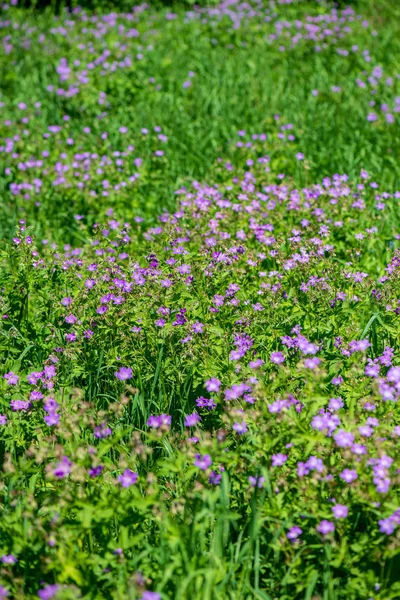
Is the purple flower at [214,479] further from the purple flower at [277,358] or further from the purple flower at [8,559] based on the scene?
the purple flower at [8,559]

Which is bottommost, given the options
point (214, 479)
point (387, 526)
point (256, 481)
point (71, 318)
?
point (71, 318)

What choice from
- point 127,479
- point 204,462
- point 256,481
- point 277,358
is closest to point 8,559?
point 127,479

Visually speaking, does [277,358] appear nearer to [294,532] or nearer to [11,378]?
[294,532]

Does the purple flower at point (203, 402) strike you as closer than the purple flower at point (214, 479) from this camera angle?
No

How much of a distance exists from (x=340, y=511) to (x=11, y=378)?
1.70 metres

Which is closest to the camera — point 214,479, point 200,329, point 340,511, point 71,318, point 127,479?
point 340,511

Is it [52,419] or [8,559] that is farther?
[52,419]

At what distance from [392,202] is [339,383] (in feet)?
8.24

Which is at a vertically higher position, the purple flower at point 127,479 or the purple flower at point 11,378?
the purple flower at point 127,479

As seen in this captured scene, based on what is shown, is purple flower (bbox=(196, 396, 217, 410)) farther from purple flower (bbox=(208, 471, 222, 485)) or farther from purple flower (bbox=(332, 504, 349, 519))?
purple flower (bbox=(332, 504, 349, 519))

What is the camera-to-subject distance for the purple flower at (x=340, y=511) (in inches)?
87.8

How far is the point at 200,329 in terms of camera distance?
129 inches

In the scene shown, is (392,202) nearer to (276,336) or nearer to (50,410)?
(276,336)

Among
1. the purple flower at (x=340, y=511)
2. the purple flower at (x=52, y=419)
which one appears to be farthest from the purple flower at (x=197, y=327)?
the purple flower at (x=340, y=511)
